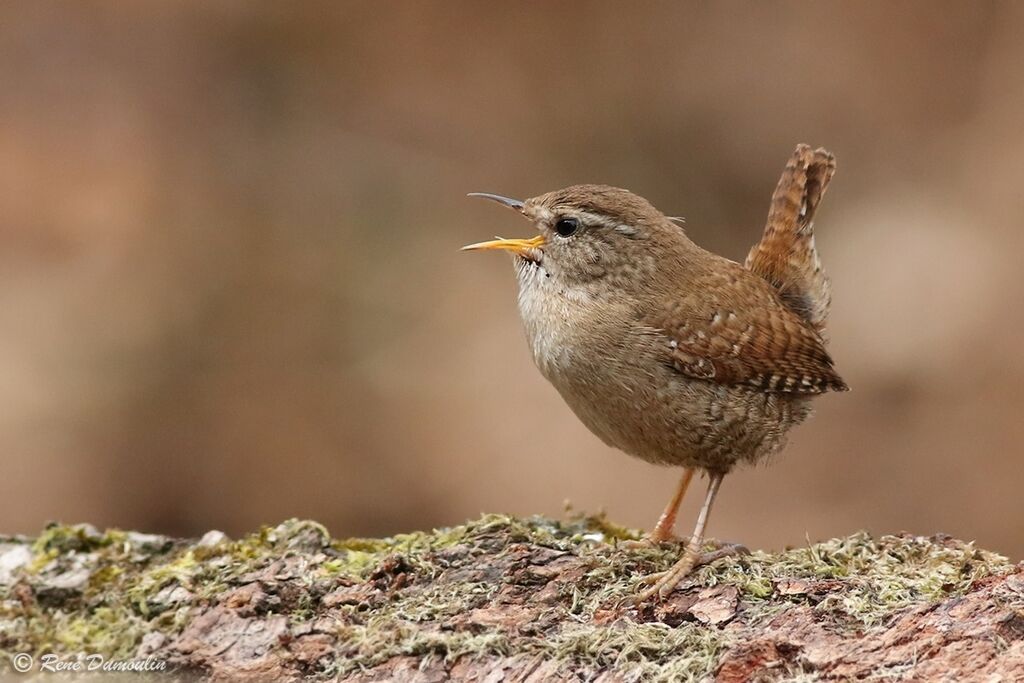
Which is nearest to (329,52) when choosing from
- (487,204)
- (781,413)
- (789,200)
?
(487,204)

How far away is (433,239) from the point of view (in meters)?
10.5

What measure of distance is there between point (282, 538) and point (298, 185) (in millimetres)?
6679

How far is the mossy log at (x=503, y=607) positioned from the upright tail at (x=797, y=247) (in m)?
1.22

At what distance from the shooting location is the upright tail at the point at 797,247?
17.0 feet

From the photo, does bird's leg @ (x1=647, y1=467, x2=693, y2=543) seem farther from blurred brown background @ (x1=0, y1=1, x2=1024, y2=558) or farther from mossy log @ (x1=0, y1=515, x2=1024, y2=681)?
blurred brown background @ (x1=0, y1=1, x2=1024, y2=558)

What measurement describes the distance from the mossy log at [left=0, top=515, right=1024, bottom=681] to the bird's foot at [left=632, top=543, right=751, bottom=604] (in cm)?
4

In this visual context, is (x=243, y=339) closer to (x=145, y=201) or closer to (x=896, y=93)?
→ (x=145, y=201)

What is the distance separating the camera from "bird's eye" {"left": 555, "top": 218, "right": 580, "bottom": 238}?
15.6 feet

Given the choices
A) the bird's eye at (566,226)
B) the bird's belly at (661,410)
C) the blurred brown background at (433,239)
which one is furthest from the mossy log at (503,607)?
the blurred brown background at (433,239)

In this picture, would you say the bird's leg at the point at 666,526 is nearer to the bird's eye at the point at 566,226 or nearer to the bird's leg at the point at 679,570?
the bird's leg at the point at 679,570

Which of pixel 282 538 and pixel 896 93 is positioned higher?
pixel 896 93

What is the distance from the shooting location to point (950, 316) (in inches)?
379

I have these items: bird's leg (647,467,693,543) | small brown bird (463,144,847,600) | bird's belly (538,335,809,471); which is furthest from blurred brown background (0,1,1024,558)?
bird's belly (538,335,809,471)

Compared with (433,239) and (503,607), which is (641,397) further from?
(433,239)
